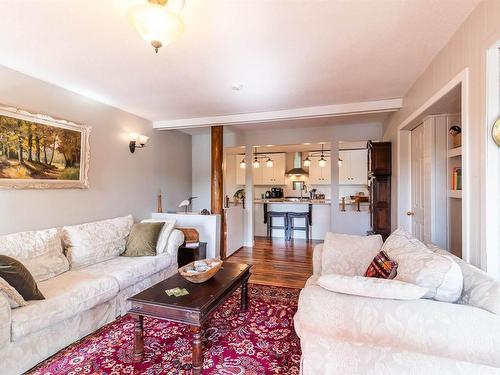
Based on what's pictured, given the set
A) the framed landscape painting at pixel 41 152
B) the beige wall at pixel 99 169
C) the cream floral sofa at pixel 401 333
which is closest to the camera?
the cream floral sofa at pixel 401 333

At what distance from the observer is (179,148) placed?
545 centimetres

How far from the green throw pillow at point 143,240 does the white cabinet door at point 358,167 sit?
17.4ft

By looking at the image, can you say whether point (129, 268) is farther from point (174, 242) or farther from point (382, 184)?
point (382, 184)

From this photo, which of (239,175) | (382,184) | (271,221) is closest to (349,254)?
(382,184)

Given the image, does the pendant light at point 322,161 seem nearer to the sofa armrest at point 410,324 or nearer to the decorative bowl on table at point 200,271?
the decorative bowl on table at point 200,271

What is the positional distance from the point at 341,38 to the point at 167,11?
1350 millimetres

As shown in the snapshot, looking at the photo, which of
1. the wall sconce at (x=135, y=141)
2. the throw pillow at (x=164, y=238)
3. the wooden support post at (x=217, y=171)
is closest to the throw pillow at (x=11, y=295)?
the throw pillow at (x=164, y=238)

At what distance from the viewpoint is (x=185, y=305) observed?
70.5 inches

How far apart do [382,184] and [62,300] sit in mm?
4187

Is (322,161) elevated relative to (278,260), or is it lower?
elevated

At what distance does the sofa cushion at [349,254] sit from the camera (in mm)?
2217

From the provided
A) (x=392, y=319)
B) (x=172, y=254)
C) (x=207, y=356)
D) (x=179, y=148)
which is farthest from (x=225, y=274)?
(x=179, y=148)

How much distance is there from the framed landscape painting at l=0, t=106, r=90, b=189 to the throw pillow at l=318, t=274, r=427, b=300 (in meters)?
2.99

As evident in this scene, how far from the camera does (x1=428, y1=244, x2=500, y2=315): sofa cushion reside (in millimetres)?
1233
